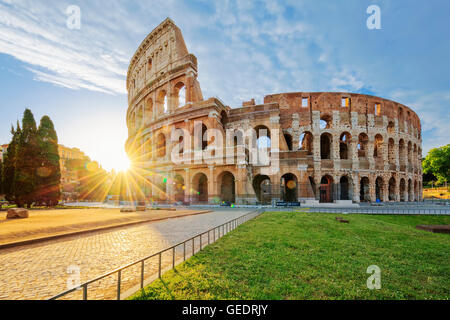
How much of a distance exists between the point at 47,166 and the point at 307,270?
31.6 m

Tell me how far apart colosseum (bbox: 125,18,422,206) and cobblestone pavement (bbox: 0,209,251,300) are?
17787 mm

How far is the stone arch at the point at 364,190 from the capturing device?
3045 centimetres

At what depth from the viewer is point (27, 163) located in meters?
23.6

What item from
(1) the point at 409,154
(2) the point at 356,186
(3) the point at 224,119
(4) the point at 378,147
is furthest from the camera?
(1) the point at 409,154

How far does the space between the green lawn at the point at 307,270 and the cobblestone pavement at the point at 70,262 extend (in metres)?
1.21

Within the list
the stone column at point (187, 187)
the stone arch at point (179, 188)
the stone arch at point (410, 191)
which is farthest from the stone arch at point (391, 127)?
the stone arch at point (179, 188)

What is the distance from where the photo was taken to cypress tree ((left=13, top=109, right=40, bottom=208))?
75.7ft

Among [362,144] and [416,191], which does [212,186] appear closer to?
[362,144]

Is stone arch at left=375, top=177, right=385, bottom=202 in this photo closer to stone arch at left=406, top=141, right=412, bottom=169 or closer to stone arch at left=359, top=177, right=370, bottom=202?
stone arch at left=359, top=177, right=370, bottom=202

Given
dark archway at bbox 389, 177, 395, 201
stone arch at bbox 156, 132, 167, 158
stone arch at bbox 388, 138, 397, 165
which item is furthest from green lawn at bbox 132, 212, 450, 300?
stone arch at bbox 388, 138, 397, 165

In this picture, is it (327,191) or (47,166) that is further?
(327,191)

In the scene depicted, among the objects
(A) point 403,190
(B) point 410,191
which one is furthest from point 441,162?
(A) point 403,190

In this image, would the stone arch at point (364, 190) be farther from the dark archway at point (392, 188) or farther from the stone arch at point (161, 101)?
the stone arch at point (161, 101)

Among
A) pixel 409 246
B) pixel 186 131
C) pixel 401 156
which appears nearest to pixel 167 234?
pixel 409 246
